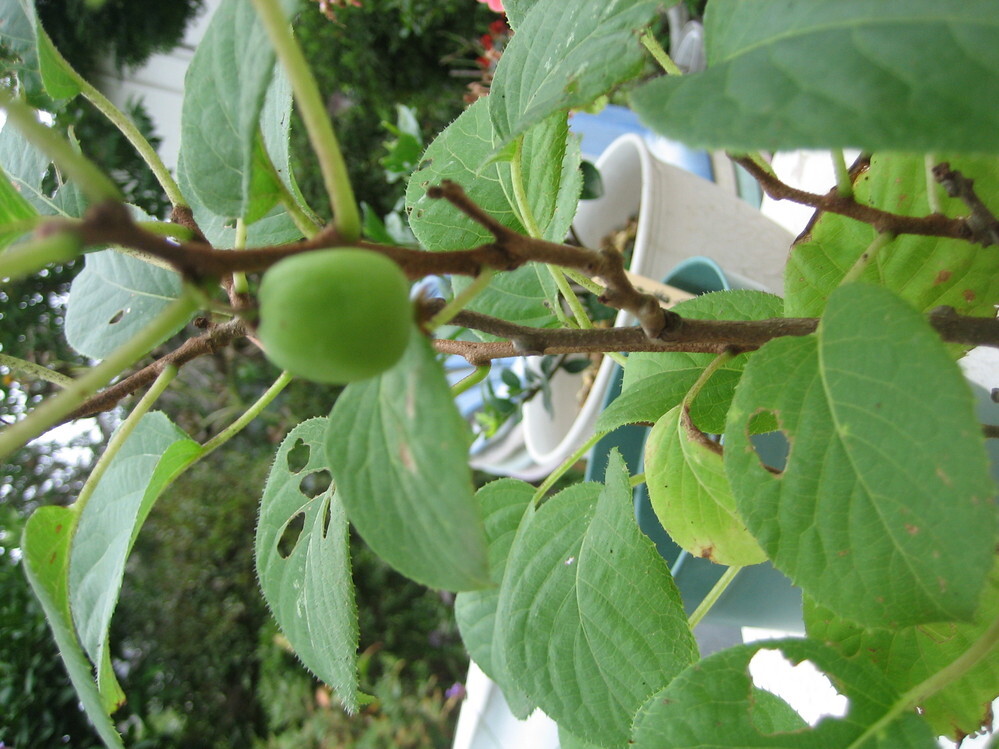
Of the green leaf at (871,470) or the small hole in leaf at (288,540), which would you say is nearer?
the green leaf at (871,470)

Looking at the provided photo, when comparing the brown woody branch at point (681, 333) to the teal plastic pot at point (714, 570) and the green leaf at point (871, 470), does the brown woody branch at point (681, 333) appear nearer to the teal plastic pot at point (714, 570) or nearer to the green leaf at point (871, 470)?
the green leaf at point (871, 470)

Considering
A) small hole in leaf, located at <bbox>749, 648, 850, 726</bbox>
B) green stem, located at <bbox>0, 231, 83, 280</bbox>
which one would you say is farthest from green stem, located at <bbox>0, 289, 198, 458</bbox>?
small hole in leaf, located at <bbox>749, 648, 850, 726</bbox>

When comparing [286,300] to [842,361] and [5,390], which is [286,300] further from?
[5,390]

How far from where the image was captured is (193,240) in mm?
238

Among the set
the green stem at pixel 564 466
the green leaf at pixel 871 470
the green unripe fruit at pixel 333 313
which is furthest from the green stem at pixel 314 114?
the green stem at pixel 564 466

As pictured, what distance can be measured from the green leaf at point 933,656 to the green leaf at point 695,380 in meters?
0.09

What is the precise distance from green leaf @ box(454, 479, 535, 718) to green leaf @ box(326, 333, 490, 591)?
0.71ft

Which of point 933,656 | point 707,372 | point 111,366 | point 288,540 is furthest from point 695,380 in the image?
point 288,540

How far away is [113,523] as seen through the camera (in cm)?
30

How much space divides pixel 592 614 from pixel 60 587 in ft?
0.69

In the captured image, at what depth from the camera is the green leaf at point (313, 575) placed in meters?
0.27

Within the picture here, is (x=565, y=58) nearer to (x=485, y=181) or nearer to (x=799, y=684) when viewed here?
(x=485, y=181)

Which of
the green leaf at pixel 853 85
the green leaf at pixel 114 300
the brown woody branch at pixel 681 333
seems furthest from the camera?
the green leaf at pixel 114 300

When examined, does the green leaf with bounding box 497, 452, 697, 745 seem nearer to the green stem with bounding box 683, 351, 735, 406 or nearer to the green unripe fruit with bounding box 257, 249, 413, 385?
the green stem with bounding box 683, 351, 735, 406
